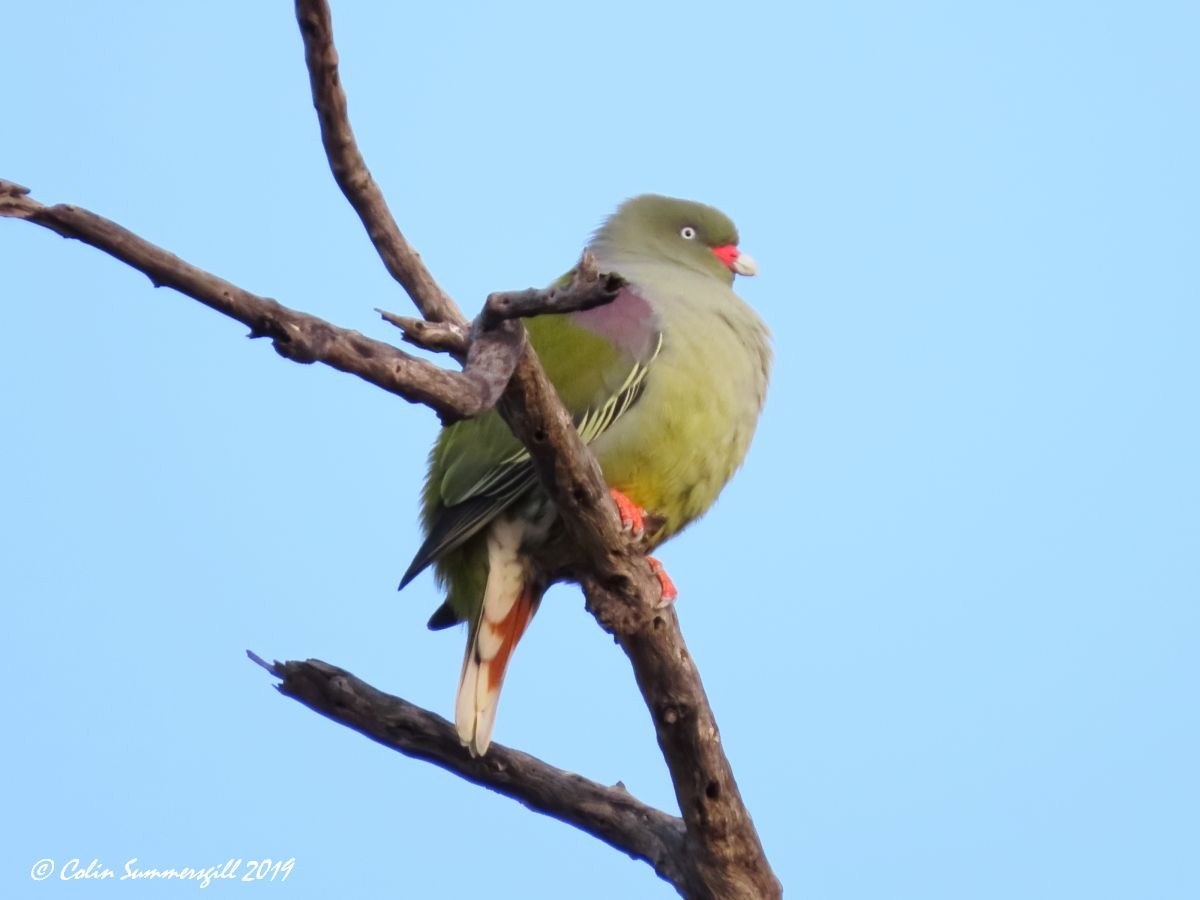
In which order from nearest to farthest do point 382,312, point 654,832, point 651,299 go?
point 382,312, point 654,832, point 651,299

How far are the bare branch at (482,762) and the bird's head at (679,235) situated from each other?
1978 mm

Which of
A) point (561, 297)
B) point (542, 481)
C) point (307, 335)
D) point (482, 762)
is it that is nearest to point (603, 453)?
point (542, 481)

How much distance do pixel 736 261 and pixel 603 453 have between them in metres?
1.54

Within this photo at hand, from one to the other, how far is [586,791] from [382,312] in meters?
2.06

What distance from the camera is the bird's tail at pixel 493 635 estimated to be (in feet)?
15.3

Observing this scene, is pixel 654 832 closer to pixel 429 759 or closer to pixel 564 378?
pixel 429 759

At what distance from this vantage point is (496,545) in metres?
4.70

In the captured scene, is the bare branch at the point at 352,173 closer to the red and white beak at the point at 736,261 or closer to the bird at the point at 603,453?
the bird at the point at 603,453

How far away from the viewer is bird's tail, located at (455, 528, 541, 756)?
15.3 ft

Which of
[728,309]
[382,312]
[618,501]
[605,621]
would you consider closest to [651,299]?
[728,309]

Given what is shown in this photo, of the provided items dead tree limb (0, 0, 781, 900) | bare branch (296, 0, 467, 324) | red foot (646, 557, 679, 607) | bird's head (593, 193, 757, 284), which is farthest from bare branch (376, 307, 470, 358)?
bird's head (593, 193, 757, 284)

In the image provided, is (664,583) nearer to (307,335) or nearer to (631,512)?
(631,512)

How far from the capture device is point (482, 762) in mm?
4637

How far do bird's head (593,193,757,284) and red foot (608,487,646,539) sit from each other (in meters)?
1.34
